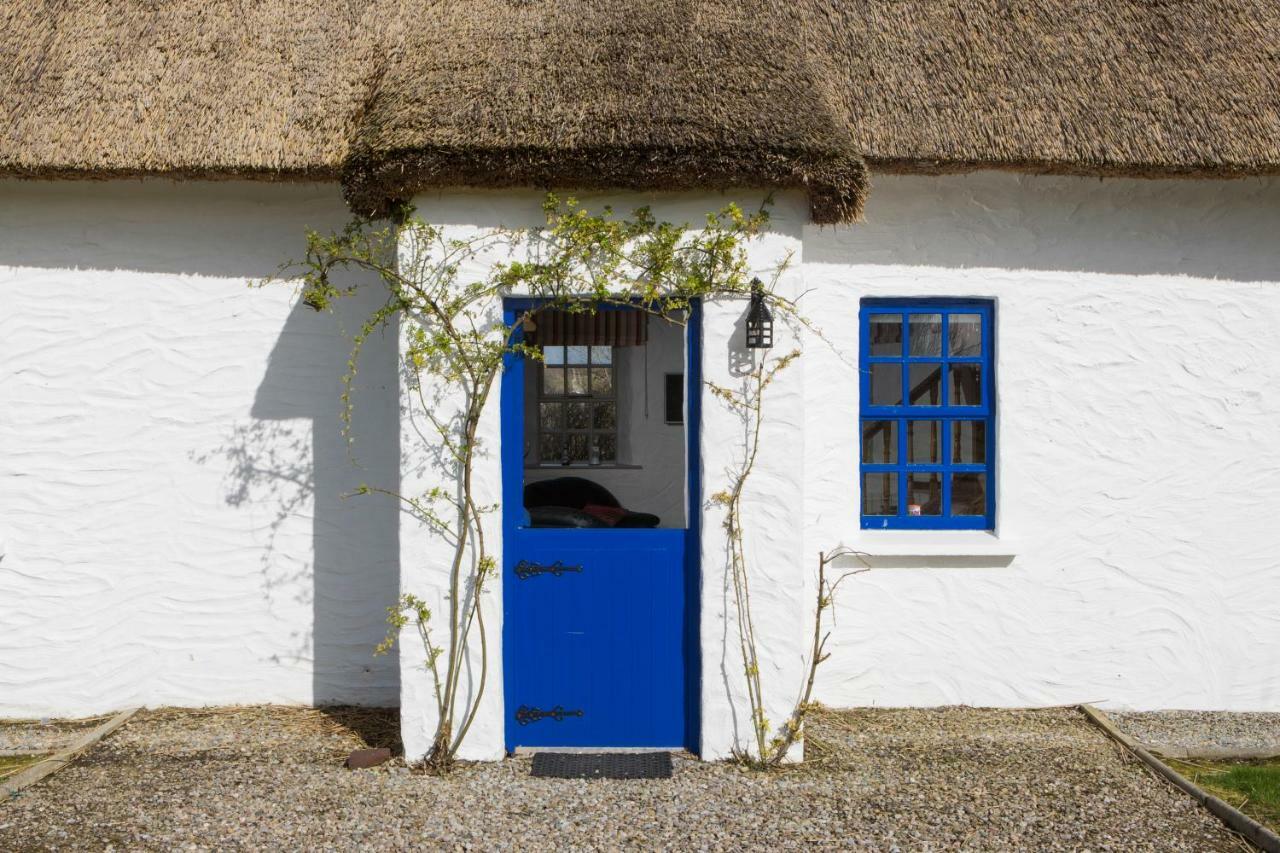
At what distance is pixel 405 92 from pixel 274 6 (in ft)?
5.55

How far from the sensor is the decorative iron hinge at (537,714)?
170 inches

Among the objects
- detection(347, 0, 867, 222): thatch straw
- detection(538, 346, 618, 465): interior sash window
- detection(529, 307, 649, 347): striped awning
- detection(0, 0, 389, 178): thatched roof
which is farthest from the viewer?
detection(538, 346, 618, 465): interior sash window

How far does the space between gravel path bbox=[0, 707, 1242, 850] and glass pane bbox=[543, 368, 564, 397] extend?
4.34 m

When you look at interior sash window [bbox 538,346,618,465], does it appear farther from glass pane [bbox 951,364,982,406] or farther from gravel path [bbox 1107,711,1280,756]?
gravel path [bbox 1107,711,1280,756]

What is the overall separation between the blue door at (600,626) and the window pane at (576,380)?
165 inches

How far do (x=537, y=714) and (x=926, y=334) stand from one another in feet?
9.90

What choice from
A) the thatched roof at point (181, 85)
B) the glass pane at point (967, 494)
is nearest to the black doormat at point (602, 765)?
the glass pane at point (967, 494)

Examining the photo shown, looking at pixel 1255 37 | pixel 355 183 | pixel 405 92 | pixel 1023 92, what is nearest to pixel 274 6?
pixel 405 92

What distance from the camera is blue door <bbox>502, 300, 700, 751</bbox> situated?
14.1 ft

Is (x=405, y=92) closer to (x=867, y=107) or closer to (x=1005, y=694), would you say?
(x=867, y=107)

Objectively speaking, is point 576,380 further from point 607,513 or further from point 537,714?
point 537,714

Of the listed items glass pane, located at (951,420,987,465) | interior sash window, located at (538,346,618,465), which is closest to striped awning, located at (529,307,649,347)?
interior sash window, located at (538,346,618,465)

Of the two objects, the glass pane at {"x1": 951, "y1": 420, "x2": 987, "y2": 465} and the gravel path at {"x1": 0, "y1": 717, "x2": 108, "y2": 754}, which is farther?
the glass pane at {"x1": 951, "y1": 420, "x2": 987, "y2": 465}

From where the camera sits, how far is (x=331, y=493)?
505 cm
